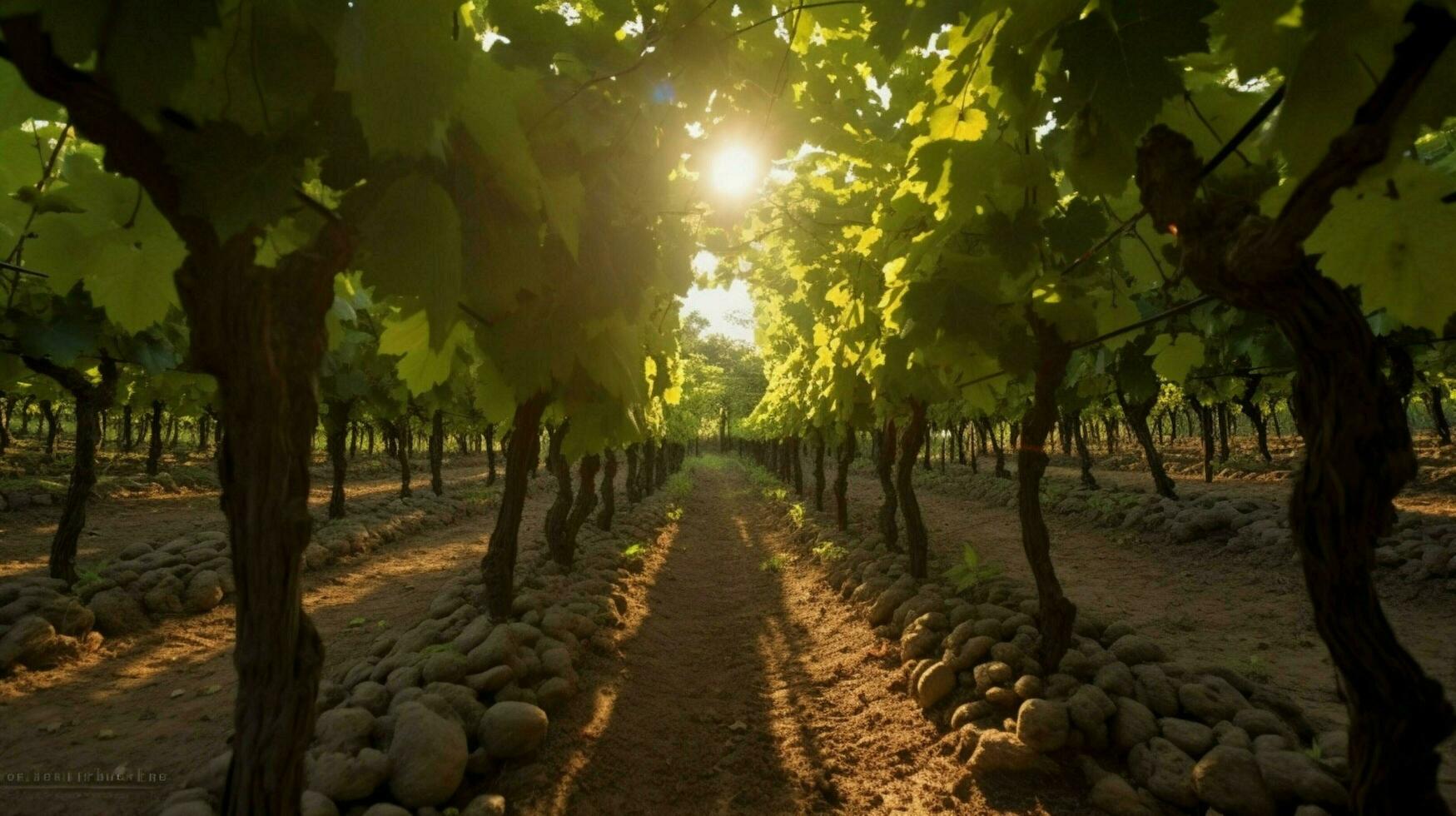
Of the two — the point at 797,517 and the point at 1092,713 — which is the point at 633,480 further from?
the point at 1092,713

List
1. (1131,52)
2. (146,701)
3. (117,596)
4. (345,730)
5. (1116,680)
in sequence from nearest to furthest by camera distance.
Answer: (1131,52)
(345,730)
(1116,680)
(146,701)
(117,596)

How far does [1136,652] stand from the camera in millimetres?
4555

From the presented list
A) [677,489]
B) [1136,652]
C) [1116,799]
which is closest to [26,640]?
[1116,799]

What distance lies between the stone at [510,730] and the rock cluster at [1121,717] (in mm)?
2761

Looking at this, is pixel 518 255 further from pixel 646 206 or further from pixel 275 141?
pixel 646 206

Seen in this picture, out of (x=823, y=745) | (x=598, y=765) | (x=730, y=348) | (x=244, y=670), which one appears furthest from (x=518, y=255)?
(x=730, y=348)

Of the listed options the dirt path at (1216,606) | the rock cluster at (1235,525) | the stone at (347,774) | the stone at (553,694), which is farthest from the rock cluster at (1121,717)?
the rock cluster at (1235,525)

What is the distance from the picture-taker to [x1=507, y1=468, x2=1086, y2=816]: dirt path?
Answer: 12.1 feet

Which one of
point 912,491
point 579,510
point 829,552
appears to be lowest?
point 829,552

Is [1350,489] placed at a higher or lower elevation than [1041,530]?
higher

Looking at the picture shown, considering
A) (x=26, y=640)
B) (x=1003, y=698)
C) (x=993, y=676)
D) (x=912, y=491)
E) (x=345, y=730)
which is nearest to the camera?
(x=345, y=730)

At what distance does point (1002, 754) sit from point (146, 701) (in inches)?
278

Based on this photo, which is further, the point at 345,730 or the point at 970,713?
the point at 970,713

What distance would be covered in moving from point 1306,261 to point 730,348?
5990 centimetres
